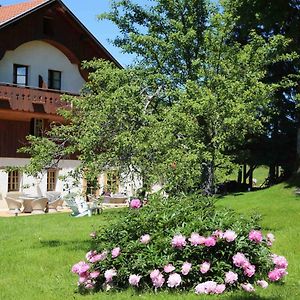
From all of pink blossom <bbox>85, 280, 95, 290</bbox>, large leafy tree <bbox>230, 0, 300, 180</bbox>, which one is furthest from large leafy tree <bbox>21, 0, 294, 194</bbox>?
large leafy tree <bbox>230, 0, 300, 180</bbox>

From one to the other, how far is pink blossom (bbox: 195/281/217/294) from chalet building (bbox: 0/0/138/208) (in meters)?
20.2

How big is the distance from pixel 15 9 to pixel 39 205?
45.3 feet

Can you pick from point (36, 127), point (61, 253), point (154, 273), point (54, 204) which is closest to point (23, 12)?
point (36, 127)

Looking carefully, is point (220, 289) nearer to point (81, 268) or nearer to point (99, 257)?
point (99, 257)

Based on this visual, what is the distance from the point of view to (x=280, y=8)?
22.1m

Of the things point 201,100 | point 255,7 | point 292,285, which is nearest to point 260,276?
point 292,285

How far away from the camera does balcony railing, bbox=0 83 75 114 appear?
2755 centimetres

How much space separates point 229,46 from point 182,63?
190cm

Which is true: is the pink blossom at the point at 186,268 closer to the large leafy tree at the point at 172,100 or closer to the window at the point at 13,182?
the large leafy tree at the point at 172,100

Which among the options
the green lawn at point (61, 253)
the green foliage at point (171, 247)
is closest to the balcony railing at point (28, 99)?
the green lawn at point (61, 253)

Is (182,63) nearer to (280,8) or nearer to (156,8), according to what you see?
(156,8)

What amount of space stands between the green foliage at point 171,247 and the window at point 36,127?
23047 mm

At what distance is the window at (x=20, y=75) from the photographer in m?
30.7

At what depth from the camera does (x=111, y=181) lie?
1070 cm
